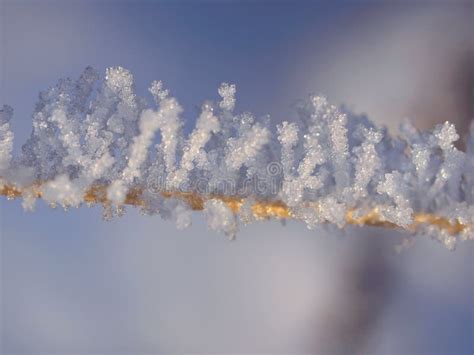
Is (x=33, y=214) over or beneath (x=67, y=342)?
over

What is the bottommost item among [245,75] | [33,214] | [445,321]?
[445,321]

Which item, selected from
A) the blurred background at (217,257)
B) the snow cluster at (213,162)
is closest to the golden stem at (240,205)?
the snow cluster at (213,162)

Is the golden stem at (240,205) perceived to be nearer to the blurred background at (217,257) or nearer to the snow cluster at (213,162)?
the snow cluster at (213,162)

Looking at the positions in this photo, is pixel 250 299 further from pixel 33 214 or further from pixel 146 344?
pixel 33 214

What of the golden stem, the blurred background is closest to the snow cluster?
the golden stem

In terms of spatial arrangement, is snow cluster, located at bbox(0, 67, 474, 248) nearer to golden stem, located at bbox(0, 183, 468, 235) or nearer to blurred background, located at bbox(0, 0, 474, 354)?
golden stem, located at bbox(0, 183, 468, 235)

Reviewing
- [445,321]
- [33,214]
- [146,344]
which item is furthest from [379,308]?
[33,214]
